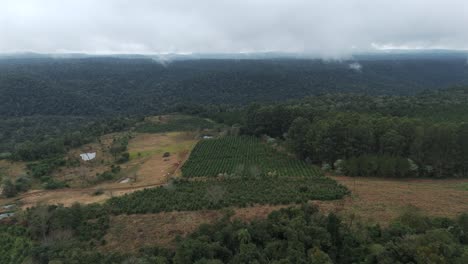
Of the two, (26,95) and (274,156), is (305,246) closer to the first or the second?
(274,156)

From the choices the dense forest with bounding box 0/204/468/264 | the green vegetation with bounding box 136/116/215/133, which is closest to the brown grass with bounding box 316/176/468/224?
the dense forest with bounding box 0/204/468/264

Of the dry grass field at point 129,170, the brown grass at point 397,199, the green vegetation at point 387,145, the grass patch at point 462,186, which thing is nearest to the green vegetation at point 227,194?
the brown grass at point 397,199

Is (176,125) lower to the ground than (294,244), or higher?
lower

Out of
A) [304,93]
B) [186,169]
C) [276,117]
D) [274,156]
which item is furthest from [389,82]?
[186,169]

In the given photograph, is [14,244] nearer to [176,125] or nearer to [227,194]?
[227,194]

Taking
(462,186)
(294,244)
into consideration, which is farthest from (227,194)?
(462,186)

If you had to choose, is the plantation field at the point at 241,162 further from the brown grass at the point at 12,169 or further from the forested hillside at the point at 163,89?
the forested hillside at the point at 163,89
